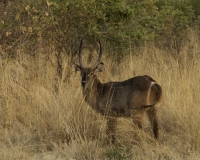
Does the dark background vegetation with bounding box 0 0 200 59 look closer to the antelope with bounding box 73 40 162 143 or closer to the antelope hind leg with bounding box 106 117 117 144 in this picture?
the antelope with bounding box 73 40 162 143

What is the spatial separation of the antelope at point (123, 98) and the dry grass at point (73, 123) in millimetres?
148

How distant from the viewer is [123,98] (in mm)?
6109

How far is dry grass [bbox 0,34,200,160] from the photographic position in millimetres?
5414

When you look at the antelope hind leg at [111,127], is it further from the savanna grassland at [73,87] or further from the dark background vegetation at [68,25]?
the dark background vegetation at [68,25]

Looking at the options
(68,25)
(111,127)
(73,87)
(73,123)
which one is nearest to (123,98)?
(111,127)

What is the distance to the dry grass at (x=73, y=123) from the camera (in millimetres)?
5414

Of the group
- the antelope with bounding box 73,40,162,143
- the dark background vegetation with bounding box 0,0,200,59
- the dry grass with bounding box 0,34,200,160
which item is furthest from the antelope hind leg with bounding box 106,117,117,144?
the dark background vegetation with bounding box 0,0,200,59

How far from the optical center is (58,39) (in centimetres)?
840

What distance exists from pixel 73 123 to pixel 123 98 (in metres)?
0.79

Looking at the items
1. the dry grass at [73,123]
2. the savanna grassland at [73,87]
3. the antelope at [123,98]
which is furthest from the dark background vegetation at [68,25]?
the antelope at [123,98]

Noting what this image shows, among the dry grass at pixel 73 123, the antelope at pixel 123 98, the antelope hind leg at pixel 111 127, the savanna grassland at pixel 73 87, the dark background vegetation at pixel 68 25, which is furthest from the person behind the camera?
the dark background vegetation at pixel 68 25

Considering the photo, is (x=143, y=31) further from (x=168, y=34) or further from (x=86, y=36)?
(x=168, y=34)

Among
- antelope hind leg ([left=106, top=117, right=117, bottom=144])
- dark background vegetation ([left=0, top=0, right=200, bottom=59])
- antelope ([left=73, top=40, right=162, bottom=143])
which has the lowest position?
antelope hind leg ([left=106, top=117, right=117, bottom=144])

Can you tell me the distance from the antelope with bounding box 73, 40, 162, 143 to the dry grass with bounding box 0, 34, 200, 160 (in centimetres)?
15
